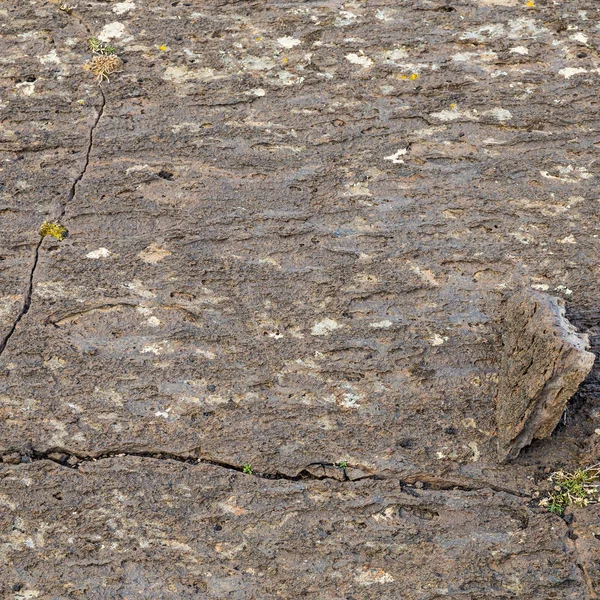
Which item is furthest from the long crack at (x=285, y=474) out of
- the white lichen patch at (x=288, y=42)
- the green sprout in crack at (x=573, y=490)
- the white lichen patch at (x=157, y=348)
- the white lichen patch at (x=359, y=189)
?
the white lichen patch at (x=288, y=42)

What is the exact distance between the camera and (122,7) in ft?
11.6

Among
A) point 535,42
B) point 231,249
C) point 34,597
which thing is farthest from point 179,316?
point 535,42

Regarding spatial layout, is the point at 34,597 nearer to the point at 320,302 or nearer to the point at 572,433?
the point at 320,302

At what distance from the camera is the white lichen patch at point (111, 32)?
11.4 ft

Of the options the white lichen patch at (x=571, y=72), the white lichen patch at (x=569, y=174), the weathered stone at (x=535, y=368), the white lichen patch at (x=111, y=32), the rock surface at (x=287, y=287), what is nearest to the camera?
the weathered stone at (x=535, y=368)

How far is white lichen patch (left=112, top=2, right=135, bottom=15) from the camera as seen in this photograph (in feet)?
11.6

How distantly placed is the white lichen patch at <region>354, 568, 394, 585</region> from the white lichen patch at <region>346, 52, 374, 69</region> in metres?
2.27

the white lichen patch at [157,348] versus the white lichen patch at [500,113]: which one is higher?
the white lichen patch at [500,113]

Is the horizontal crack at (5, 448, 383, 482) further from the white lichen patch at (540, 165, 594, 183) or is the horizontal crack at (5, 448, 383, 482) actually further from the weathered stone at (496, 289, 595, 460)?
the white lichen patch at (540, 165, 594, 183)

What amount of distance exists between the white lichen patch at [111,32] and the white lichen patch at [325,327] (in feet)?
5.69

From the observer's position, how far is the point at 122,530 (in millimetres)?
2869

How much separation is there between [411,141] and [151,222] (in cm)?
125

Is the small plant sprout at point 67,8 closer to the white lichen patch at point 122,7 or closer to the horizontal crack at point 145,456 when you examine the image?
the white lichen patch at point 122,7

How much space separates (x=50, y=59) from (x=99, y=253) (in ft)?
3.42
